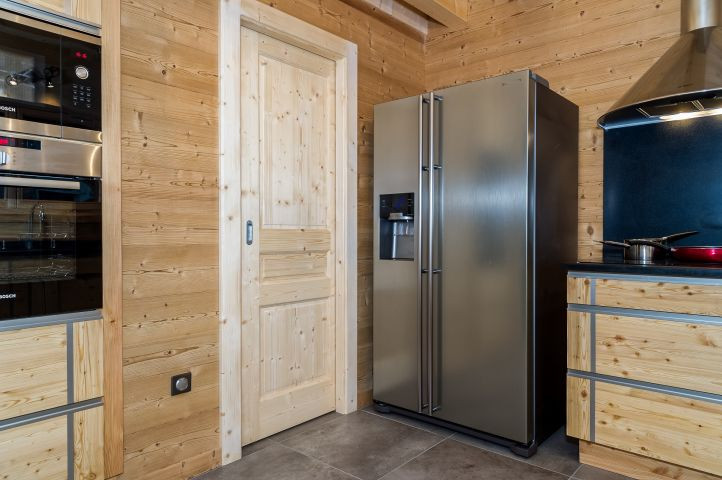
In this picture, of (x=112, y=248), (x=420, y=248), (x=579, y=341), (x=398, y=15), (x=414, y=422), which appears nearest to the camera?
(x=112, y=248)

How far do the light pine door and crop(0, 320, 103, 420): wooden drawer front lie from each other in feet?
2.55

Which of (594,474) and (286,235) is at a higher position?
(286,235)

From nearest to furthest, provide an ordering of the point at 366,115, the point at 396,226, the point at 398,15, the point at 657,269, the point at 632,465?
the point at 657,269 < the point at 632,465 < the point at 396,226 < the point at 366,115 < the point at 398,15

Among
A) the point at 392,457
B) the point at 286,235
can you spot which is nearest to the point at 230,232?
the point at 286,235

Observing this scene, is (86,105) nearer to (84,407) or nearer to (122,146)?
(122,146)

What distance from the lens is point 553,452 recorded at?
2486 millimetres

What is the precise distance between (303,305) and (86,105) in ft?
5.01

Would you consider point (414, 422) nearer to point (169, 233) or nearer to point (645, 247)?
point (645, 247)

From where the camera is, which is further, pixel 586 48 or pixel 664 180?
pixel 586 48

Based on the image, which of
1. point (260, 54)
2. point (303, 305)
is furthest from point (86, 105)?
point (303, 305)

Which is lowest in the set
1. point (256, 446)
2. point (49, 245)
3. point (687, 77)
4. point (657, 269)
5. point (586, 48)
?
point (256, 446)

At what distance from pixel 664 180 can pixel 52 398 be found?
3073 mm

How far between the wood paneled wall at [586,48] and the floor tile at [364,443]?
148 centimetres

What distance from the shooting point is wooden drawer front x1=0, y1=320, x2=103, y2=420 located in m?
1.67
